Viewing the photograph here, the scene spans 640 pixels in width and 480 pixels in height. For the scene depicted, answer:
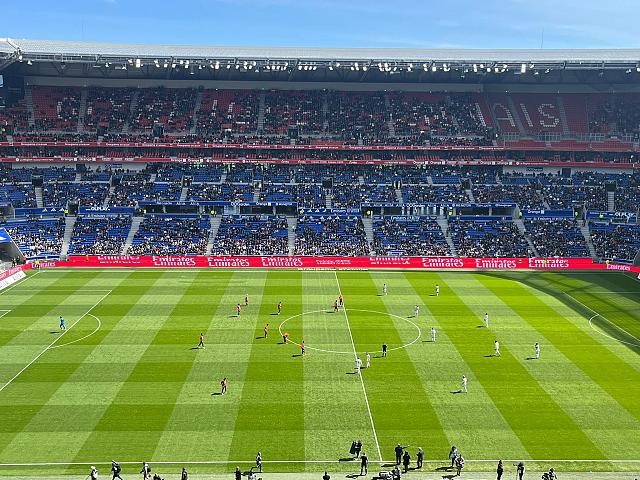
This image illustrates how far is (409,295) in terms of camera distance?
62.8m

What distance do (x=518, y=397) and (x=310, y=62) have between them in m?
62.2

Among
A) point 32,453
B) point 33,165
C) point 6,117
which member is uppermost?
point 6,117

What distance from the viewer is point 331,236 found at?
82.4 m

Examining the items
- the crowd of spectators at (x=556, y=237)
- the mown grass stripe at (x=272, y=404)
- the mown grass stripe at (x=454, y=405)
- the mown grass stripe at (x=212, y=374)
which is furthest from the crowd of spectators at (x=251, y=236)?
the crowd of spectators at (x=556, y=237)

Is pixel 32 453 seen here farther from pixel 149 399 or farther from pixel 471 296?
pixel 471 296

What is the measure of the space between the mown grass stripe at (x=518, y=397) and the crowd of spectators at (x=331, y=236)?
26.4 meters

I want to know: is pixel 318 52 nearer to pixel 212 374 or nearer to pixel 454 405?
pixel 212 374

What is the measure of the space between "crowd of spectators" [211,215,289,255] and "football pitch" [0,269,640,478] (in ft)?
47.2

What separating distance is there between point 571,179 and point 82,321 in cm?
6955

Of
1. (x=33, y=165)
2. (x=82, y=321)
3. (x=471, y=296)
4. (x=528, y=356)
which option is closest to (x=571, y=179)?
(x=471, y=296)

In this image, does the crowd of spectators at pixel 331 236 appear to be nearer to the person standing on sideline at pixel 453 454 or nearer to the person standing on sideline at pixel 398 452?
the person standing on sideline at pixel 398 452

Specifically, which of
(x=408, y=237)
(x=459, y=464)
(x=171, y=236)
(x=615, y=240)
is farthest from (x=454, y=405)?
(x=615, y=240)

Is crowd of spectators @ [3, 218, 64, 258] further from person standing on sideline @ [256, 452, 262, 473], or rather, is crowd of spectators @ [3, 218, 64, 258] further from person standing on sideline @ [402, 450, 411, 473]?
person standing on sideline @ [402, 450, 411, 473]

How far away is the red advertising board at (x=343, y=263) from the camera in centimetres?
7538
